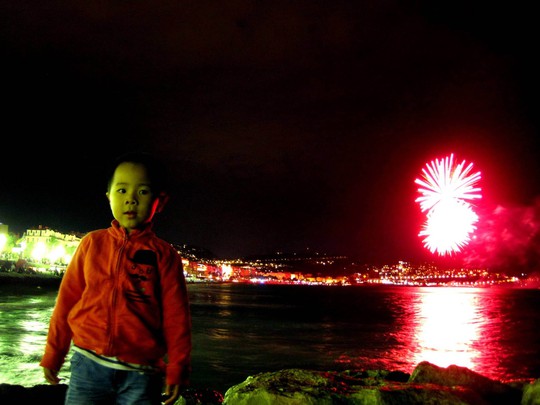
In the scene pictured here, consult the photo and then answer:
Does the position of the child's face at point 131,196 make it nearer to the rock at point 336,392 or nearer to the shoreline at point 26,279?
the rock at point 336,392

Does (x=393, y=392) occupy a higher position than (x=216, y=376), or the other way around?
(x=393, y=392)

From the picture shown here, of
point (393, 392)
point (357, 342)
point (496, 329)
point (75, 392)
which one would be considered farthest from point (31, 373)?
point (496, 329)

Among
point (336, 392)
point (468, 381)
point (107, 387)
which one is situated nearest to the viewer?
point (107, 387)

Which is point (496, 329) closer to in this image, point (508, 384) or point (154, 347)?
point (508, 384)

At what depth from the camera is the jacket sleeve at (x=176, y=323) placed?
2.66 meters

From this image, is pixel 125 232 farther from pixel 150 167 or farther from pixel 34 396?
pixel 34 396

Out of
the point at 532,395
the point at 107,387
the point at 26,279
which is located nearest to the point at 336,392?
the point at 532,395

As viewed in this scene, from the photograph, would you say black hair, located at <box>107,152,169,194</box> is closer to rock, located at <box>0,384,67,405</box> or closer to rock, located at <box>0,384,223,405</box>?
rock, located at <box>0,384,223,405</box>

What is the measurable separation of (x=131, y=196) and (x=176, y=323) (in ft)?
2.69

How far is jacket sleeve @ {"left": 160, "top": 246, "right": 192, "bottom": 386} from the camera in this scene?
2.66m

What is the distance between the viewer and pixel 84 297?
8.91 ft

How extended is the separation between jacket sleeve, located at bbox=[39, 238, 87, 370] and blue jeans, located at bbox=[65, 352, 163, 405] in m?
0.26

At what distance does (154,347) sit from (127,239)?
0.66 metres

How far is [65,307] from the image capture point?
9.16ft
